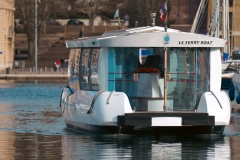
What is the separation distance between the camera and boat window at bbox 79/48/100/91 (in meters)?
24.8

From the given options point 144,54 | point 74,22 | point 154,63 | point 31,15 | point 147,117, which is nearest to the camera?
point 147,117

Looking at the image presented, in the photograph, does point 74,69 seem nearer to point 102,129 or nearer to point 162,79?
point 162,79

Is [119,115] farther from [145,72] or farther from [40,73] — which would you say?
[40,73]

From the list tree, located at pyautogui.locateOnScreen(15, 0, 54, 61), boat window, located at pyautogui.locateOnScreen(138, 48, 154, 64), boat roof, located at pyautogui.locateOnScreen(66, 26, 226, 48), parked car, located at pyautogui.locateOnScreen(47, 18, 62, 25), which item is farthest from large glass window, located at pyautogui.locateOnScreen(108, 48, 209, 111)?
parked car, located at pyautogui.locateOnScreen(47, 18, 62, 25)

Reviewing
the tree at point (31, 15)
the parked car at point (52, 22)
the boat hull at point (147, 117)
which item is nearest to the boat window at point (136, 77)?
the boat hull at point (147, 117)

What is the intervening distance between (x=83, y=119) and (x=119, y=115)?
6.38 ft

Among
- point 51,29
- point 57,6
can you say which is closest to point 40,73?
point 57,6

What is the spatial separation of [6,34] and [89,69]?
71.5m

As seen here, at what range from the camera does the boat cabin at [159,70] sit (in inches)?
958

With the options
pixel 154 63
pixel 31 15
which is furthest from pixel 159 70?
pixel 31 15

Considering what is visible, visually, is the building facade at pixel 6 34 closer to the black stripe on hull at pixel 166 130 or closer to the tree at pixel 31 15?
the tree at pixel 31 15

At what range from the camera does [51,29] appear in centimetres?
11406

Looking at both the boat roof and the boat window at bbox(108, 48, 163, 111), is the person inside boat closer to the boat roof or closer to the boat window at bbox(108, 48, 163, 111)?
the boat window at bbox(108, 48, 163, 111)

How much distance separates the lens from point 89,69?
995 inches
